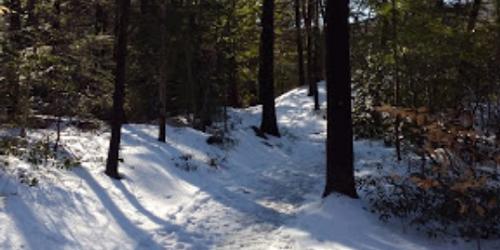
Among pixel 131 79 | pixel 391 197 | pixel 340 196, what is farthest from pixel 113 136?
pixel 131 79

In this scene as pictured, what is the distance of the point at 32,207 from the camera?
8828 mm

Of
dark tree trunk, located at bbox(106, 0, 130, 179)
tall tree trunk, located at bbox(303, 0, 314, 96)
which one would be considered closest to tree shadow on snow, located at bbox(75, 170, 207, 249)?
dark tree trunk, located at bbox(106, 0, 130, 179)

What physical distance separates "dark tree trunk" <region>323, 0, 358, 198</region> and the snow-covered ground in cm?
46

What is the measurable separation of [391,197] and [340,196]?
0.89 metres

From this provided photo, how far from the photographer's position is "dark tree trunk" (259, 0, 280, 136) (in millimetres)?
20953

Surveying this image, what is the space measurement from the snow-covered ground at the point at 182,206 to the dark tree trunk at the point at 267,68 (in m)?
5.09

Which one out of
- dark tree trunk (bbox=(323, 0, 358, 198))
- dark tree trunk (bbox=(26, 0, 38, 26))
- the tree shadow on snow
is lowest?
the tree shadow on snow

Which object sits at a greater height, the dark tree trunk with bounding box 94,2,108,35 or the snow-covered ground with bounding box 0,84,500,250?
the dark tree trunk with bounding box 94,2,108,35

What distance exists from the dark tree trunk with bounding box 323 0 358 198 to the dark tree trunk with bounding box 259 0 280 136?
1040 cm

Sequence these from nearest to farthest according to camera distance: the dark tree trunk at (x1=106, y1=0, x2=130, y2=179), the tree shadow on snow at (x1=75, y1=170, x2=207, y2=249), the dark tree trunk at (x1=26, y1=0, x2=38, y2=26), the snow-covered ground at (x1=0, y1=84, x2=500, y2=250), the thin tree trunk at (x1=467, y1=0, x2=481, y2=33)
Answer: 1. the snow-covered ground at (x1=0, y1=84, x2=500, y2=250)
2. the tree shadow on snow at (x1=75, y1=170, x2=207, y2=249)
3. the dark tree trunk at (x1=106, y1=0, x2=130, y2=179)
4. the dark tree trunk at (x1=26, y1=0, x2=38, y2=26)
5. the thin tree trunk at (x1=467, y1=0, x2=481, y2=33)

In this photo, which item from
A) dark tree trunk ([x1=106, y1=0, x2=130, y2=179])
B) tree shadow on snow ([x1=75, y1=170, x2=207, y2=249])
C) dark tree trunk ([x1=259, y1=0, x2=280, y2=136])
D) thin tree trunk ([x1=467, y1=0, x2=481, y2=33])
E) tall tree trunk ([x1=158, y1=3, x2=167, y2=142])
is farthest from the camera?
dark tree trunk ([x1=259, y1=0, x2=280, y2=136])

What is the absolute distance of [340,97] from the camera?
1056 cm

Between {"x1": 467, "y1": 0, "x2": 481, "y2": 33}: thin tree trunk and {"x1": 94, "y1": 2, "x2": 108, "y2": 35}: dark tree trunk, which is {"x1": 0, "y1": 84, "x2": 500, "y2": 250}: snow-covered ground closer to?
{"x1": 467, "y1": 0, "x2": 481, "y2": 33}: thin tree trunk

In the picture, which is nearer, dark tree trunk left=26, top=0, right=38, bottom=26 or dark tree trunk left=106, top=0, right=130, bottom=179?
dark tree trunk left=106, top=0, right=130, bottom=179
